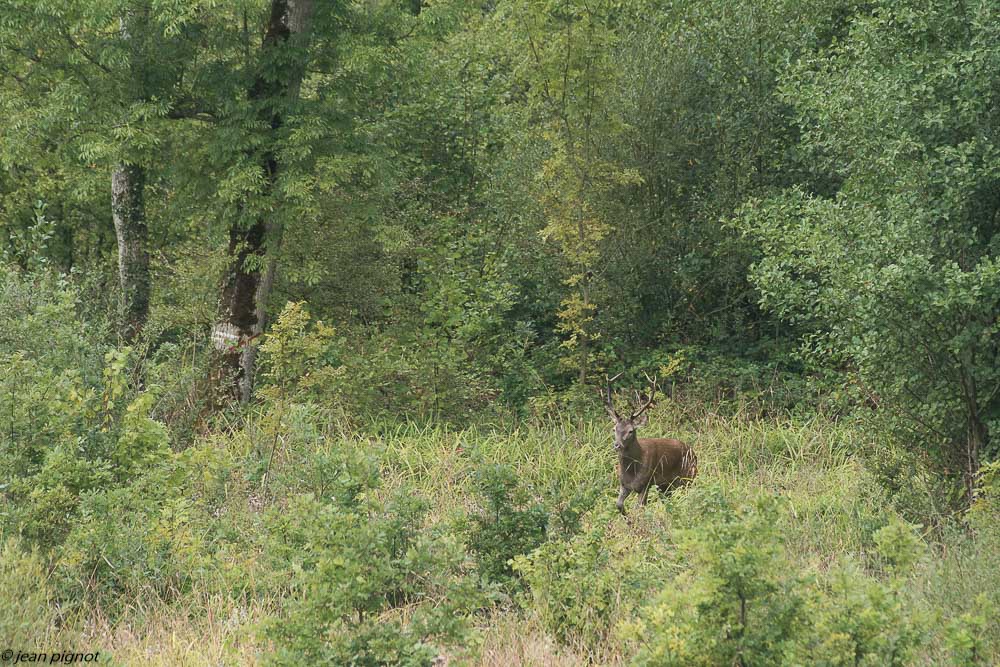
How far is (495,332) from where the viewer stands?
14.9 metres

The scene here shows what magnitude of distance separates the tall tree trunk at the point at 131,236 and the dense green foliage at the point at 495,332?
5 cm

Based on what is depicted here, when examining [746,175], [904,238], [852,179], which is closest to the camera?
[904,238]

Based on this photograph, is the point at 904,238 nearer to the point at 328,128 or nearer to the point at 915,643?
the point at 915,643

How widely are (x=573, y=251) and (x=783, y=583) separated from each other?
8.38 m

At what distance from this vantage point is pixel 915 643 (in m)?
3.97

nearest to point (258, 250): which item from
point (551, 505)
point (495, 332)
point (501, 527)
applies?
point (495, 332)

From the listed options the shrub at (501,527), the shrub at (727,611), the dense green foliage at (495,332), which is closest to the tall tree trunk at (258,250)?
the dense green foliage at (495,332)

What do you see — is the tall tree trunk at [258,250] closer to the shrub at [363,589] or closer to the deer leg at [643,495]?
the deer leg at [643,495]

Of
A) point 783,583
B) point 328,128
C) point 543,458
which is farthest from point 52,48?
point 783,583

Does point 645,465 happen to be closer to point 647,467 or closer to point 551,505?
point 647,467

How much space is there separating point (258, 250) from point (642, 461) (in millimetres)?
5394

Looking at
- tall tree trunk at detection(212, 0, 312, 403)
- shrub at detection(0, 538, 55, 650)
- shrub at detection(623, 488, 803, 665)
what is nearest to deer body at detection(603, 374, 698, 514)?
shrub at detection(623, 488, 803, 665)

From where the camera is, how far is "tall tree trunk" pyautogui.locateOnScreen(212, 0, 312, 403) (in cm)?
1148

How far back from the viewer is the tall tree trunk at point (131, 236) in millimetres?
13258
